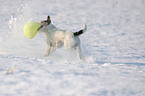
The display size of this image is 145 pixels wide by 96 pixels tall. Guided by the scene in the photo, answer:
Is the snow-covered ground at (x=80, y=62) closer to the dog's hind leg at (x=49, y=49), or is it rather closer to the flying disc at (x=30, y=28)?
the dog's hind leg at (x=49, y=49)

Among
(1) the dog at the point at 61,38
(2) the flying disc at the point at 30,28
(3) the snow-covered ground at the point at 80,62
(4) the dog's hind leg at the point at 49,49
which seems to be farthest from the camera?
(4) the dog's hind leg at the point at 49,49

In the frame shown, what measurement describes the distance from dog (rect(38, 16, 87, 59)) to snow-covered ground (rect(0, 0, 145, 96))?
0.27 m

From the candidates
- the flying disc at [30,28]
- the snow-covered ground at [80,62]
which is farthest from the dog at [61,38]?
the snow-covered ground at [80,62]

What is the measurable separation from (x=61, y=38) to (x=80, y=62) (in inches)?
27.5

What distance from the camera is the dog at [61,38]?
4.71m

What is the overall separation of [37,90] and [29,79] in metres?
0.42

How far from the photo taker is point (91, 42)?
7.37 metres

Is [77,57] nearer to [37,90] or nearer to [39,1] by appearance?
[37,90]

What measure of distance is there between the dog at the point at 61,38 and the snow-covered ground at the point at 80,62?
270 mm

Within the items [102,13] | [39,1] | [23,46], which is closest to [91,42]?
[23,46]

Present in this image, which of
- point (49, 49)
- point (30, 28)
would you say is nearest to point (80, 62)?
point (49, 49)

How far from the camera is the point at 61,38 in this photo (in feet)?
16.0

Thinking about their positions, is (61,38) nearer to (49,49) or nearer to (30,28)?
(49,49)

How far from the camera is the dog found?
4715 millimetres
